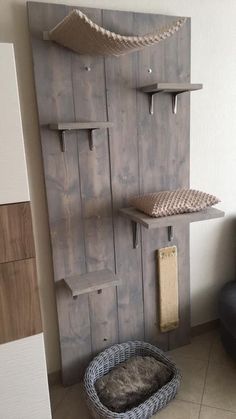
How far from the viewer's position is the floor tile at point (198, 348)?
7.02 ft

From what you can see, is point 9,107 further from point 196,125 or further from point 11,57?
point 196,125

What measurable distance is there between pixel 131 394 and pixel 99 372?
8.8 inches

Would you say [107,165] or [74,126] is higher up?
[74,126]

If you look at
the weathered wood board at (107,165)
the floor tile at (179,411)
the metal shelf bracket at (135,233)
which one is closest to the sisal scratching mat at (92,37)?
the weathered wood board at (107,165)

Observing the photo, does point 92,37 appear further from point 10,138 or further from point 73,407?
point 73,407

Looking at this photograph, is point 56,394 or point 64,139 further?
point 56,394

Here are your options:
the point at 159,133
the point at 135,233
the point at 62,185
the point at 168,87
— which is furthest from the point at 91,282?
the point at 168,87

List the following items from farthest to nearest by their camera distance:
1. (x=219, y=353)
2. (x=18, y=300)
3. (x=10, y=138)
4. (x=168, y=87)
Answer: (x=219, y=353) → (x=168, y=87) → (x=18, y=300) → (x=10, y=138)

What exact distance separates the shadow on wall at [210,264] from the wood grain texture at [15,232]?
3.73 feet

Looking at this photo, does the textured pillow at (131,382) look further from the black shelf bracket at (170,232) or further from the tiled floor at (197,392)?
the black shelf bracket at (170,232)

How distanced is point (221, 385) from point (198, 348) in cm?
32

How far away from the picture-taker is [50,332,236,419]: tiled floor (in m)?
1.73

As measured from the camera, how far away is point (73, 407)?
1778mm

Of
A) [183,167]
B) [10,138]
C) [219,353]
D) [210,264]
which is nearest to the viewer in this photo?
[10,138]
